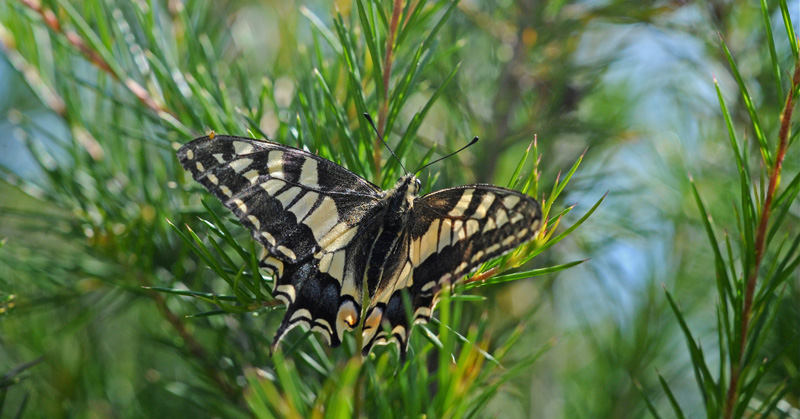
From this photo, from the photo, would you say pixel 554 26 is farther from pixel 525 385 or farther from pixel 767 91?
pixel 525 385

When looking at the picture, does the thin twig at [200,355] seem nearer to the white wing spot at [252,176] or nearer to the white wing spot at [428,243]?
the white wing spot at [252,176]

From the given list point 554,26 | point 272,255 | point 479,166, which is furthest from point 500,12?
point 272,255

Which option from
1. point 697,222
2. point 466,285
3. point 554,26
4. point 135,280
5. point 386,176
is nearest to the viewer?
point 466,285

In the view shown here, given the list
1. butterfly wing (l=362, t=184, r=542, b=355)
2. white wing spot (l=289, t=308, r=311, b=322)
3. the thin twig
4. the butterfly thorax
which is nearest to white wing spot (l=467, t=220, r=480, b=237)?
butterfly wing (l=362, t=184, r=542, b=355)

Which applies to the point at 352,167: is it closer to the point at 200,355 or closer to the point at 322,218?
the point at 322,218

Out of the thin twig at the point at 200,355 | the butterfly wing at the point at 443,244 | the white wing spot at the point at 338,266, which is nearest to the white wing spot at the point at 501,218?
the butterfly wing at the point at 443,244

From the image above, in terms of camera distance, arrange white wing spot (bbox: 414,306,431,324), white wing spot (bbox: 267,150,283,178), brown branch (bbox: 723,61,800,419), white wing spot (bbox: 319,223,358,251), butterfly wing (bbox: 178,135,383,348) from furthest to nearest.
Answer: white wing spot (bbox: 319,223,358,251)
white wing spot (bbox: 267,150,283,178)
butterfly wing (bbox: 178,135,383,348)
white wing spot (bbox: 414,306,431,324)
brown branch (bbox: 723,61,800,419)

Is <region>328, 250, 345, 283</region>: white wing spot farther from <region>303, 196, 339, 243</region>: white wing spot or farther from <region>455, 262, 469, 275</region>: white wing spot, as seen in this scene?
<region>455, 262, 469, 275</region>: white wing spot
